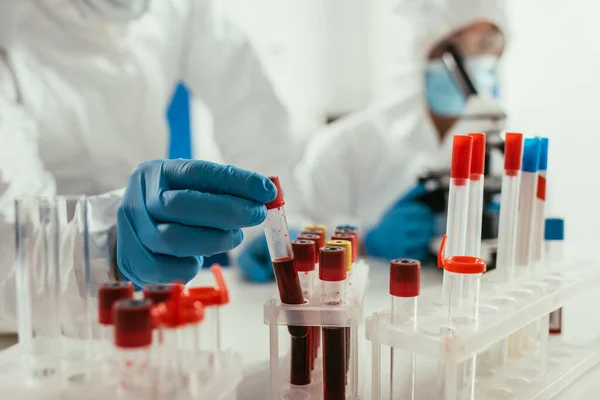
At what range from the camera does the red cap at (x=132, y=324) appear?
50 centimetres

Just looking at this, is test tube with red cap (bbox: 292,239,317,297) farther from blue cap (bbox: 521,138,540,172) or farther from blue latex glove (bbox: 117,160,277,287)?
blue cap (bbox: 521,138,540,172)

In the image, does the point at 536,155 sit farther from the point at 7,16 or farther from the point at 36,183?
the point at 7,16

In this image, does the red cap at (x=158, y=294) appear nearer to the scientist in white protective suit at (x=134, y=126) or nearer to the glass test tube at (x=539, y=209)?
the scientist in white protective suit at (x=134, y=126)

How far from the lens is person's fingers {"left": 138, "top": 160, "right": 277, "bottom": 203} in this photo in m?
0.65

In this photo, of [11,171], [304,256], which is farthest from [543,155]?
[11,171]

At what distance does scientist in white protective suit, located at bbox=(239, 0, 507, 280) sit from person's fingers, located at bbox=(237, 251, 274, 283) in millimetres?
40

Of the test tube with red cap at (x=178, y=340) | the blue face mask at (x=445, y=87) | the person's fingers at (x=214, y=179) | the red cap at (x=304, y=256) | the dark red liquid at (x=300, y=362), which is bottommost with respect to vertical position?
the dark red liquid at (x=300, y=362)

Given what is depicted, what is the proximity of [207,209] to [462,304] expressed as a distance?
31 centimetres

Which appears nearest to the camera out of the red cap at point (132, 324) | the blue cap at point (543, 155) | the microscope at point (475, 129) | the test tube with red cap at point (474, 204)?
the red cap at point (132, 324)

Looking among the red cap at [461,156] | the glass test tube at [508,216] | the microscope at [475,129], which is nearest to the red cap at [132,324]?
the red cap at [461,156]

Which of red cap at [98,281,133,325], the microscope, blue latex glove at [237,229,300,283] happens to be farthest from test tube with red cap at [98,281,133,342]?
the microscope

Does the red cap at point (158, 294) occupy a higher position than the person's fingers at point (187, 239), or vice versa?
the person's fingers at point (187, 239)

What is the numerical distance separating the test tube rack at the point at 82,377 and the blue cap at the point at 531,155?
477 mm

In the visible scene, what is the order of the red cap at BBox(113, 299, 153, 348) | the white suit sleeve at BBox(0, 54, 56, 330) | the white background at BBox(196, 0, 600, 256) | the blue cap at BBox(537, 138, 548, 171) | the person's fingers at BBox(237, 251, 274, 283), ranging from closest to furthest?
the red cap at BBox(113, 299, 153, 348), the blue cap at BBox(537, 138, 548, 171), the white suit sleeve at BBox(0, 54, 56, 330), the person's fingers at BBox(237, 251, 274, 283), the white background at BBox(196, 0, 600, 256)
